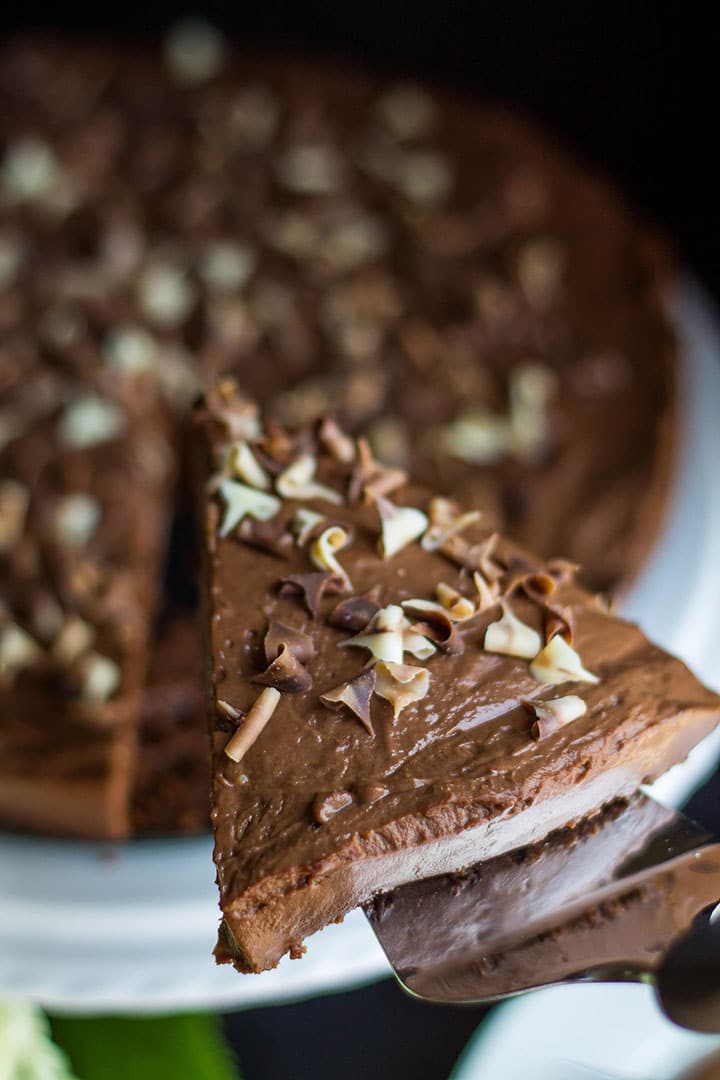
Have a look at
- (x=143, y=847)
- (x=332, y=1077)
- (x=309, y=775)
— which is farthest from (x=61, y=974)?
(x=309, y=775)

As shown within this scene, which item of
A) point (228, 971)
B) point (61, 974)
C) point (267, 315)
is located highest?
point (267, 315)

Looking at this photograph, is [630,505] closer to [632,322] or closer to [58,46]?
[632,322]

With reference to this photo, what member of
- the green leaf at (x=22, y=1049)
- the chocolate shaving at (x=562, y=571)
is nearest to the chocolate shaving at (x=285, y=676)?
the chocolate shaving at (x=562, y=571)

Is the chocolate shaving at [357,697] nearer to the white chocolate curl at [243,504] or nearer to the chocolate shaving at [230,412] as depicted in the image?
the white chocolate curl at [243,504]

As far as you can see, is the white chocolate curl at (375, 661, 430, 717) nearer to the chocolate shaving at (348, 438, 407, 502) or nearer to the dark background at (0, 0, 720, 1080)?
the chocolate shaving at (348, 438, 407, 502)

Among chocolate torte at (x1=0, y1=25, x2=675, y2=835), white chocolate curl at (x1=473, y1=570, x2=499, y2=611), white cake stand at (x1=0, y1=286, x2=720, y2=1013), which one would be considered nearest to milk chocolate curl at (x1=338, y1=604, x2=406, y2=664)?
white chocolate curl at (x1=473, y1=570, x2=499, y2=611)

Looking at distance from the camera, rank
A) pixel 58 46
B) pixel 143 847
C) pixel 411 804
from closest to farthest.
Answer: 1. pixel 411 804
2. pixel 143 847
3. pixel 58 46
